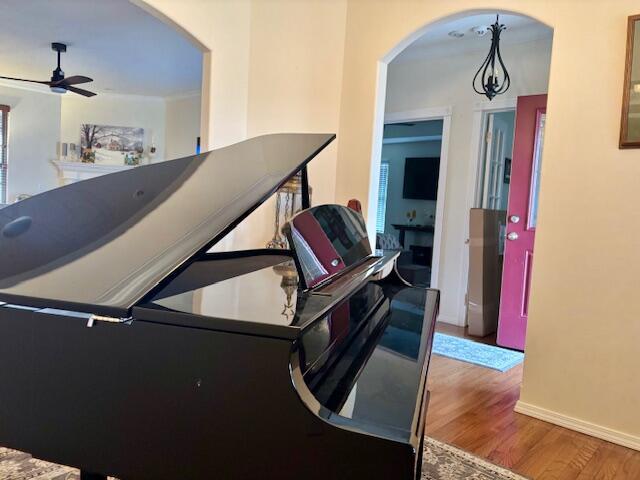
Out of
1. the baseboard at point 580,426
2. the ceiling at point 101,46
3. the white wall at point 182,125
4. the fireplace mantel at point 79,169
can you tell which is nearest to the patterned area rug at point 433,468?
the baseboard at point 580,426

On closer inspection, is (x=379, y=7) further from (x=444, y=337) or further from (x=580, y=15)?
(x=444, y=337)

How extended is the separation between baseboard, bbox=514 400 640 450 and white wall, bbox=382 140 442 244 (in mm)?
5528

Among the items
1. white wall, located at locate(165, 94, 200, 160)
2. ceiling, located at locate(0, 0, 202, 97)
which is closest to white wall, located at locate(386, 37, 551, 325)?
ceiling, located at locate(0, 0, 202, 97)

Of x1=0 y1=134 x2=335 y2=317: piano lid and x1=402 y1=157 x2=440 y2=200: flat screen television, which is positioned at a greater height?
x1=402 y1=157 x2=440 y2=200: flat screen television

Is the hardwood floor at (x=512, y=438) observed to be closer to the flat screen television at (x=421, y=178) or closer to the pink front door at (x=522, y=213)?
the pink front door at (x=522, y=213)

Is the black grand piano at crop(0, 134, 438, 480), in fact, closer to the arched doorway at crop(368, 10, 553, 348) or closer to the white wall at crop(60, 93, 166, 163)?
the arched doorway at crop(368, 10, 553, 348)

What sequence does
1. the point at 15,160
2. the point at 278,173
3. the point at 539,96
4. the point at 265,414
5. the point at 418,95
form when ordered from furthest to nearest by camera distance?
1. the point at 15,160
2. the point at 418,95
3. the point at 539,96
4. the point at 278,173
5. the point at 265,414

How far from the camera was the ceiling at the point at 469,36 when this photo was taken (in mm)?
3643

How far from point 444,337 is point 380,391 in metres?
3.27

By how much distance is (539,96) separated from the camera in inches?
142

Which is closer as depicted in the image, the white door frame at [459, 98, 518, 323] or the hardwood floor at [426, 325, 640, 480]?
the hardwood floor at [426, 325, 640, 480]

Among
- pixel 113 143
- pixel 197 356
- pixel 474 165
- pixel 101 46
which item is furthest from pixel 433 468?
pixel 113 143

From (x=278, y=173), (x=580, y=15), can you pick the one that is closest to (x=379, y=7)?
(x=580, y=15)

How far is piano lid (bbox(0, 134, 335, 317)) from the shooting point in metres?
1.08
